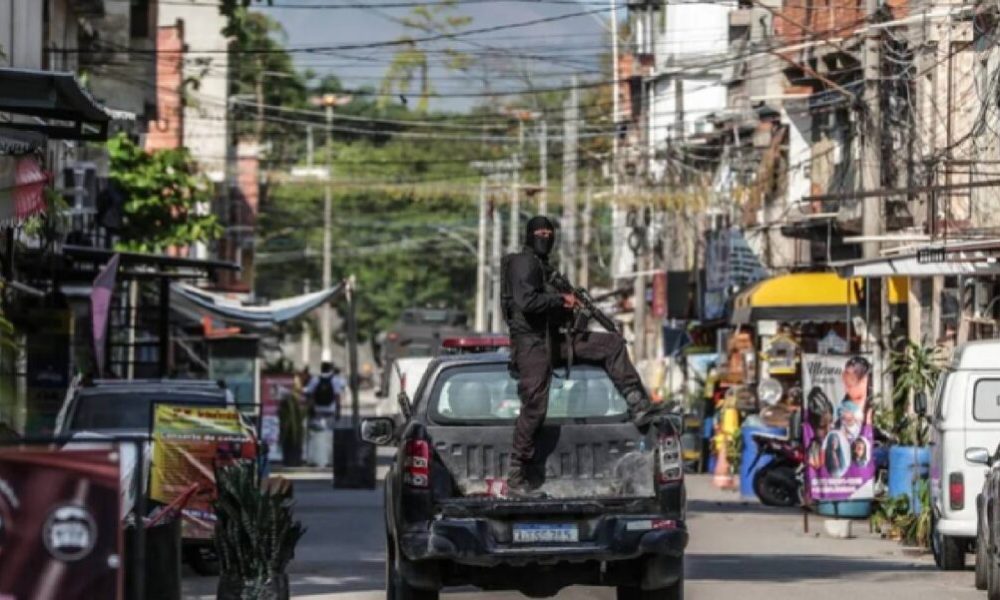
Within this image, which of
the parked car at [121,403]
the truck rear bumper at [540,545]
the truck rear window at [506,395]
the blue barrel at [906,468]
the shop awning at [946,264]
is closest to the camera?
the truck rear bumper at [540,545]

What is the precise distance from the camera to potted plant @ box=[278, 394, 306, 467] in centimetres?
4778

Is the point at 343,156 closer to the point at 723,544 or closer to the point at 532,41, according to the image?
the point at 532,41

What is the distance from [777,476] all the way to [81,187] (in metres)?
11.3

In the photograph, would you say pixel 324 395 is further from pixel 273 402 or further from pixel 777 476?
pixel 777 476

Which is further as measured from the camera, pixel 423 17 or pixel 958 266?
pixel 423 17

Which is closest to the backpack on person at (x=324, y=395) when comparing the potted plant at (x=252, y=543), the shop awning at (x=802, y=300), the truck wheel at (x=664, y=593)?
the shop awning at (x=802, y=300)

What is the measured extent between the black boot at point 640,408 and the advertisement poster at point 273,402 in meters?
29.7

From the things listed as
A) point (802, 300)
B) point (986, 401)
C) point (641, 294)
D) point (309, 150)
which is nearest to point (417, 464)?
point (986, 401)

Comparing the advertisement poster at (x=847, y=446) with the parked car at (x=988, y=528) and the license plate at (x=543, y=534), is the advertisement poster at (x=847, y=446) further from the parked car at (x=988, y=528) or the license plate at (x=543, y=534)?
the license plate at (x=543, y=534)

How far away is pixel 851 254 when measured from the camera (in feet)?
141

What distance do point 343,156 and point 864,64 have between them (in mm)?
62725

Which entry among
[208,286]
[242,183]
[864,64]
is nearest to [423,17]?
[864,64]

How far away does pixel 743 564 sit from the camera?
70.1ft

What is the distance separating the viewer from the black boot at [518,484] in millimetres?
14789
